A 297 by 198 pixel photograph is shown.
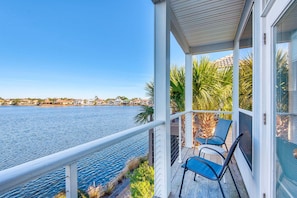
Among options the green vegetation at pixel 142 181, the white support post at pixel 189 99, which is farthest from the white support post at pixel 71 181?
A: the white support post at pixel 189 99

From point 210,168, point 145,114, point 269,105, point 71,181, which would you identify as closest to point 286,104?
point 269,105

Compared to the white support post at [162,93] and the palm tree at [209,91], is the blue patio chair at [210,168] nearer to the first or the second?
the white support post at [162,93]

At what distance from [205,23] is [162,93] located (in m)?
1.85

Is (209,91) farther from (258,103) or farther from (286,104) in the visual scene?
(286,104)

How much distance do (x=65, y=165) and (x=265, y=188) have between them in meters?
1.79

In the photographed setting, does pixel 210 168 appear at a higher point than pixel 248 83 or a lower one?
lower

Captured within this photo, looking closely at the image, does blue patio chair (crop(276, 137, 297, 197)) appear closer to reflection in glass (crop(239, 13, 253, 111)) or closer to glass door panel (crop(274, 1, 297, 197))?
glass door panel (crop(274, 1, 297, 197))

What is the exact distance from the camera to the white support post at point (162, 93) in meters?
2.15

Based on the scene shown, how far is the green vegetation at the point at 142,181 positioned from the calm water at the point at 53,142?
458 millimetres

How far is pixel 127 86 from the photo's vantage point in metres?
5.39

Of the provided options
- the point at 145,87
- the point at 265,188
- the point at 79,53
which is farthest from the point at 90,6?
the point at 265,188

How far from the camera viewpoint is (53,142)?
55.1 inches

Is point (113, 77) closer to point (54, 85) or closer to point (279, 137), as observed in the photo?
point (54, 85)

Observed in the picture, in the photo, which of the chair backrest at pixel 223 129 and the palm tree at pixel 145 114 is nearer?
the chair backrest at pixel 223 129
